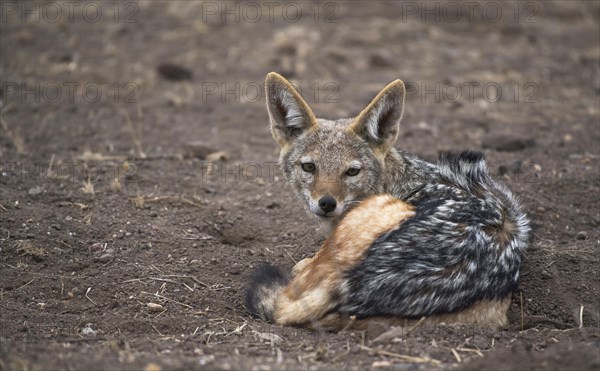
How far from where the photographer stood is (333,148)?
19.4ft

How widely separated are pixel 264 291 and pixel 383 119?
6.23 ft

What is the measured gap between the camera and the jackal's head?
5.75 meters

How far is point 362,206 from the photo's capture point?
533cm

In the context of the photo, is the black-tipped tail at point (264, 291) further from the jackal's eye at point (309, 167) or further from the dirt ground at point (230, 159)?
the jackal's eye at point (309, 167)

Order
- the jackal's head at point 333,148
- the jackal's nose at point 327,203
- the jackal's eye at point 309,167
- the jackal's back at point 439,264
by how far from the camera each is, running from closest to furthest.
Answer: the jackal's back at point 439,264, the jackal's nose at point 327,203, the jackal's head at point 333,148, the jackal's eye at point 309,167

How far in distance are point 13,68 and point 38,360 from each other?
8160 mm

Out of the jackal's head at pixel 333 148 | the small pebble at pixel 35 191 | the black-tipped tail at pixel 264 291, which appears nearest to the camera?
the black-tipped tail at pixel 264 291

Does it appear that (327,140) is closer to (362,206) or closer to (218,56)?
(362,206)

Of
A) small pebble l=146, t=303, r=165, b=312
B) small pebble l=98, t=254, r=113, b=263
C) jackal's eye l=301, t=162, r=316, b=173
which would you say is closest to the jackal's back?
jackal's eye l=301, t=162, r=316, b=173

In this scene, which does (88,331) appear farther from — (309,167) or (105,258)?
(309,167)

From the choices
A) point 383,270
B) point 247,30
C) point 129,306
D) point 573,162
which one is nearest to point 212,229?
point 129,306

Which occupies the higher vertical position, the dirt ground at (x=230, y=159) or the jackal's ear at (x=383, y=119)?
the jackal's ear at (x=383, y=119)

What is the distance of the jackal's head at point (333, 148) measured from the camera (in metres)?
5.75

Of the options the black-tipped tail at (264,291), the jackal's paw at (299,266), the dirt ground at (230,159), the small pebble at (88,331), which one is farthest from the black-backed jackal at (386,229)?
the small pebble at (88,331)
